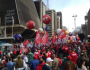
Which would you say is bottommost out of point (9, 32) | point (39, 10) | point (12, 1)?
point (9, 32)

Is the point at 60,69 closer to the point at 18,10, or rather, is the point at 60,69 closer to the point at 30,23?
the point at 30,23

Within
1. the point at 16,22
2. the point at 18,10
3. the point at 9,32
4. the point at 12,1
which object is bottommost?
the point at 9,32

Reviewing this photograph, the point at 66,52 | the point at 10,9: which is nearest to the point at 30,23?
the point at 66,52

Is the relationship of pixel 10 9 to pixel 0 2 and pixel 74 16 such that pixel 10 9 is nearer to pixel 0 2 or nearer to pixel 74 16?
pixel 0 2

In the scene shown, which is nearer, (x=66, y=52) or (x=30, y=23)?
(x=66, y=52)

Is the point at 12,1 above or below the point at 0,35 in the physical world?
above

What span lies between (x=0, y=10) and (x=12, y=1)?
12.3 ft

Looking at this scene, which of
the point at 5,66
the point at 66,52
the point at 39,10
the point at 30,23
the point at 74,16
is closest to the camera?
the point at 5,66

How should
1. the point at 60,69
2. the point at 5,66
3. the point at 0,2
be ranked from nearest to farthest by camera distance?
1. the point at 60,69
2. the point at 5,66
3. the point at 0,2

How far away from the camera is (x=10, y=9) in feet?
94.7

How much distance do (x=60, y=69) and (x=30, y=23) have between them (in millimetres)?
11422

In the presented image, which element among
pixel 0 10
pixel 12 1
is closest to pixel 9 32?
pixel 0 10

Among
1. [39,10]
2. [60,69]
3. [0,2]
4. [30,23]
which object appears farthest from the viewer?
[39,10]

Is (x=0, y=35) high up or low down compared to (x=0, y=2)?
down
